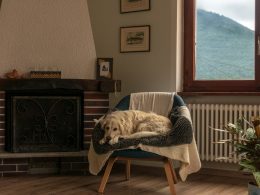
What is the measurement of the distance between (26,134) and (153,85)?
4.25 feet

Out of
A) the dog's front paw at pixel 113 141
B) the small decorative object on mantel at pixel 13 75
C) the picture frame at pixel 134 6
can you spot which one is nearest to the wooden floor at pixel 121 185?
the dog's front paw at pixel 113 141

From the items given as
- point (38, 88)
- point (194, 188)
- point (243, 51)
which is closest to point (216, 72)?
point (243, 51)

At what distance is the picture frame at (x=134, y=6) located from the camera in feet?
12.7

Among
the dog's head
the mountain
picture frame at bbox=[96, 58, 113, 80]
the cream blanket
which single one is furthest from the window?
the dog's head

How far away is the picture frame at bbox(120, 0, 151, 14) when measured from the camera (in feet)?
12.7

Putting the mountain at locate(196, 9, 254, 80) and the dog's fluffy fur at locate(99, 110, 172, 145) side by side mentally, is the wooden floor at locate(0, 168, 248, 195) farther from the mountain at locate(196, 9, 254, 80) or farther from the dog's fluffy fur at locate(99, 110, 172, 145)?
the mountain at locate(196, 9, 254, 80)

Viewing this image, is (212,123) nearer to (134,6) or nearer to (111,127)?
(111,127)

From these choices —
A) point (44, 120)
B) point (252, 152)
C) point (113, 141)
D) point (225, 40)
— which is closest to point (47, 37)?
point (44, 120)

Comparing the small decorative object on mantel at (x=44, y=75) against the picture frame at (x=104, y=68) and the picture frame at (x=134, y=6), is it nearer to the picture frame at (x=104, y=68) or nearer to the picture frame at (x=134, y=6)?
the picture frame at (x=104, y=68)

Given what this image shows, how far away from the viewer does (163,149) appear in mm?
2816

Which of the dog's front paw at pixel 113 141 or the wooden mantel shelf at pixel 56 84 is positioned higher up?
the wooden mantel shelf at pixel 56 84

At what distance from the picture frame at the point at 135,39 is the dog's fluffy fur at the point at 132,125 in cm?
95

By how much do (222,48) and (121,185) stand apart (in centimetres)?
161

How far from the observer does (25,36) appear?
3766 millimetres
